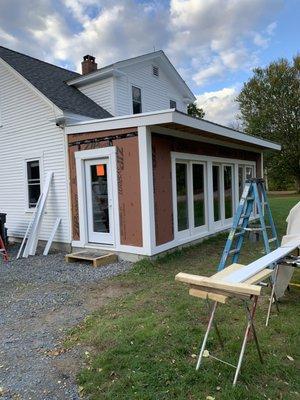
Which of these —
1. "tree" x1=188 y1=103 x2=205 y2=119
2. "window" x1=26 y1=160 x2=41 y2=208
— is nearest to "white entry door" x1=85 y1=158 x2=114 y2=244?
"window" x1=26 y1=160 x2=41 y2=208

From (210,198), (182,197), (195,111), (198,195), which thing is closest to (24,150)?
(182,197)

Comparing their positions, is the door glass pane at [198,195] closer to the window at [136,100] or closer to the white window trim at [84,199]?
the white window trim at [84,199]

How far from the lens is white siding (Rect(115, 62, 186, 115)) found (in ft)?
39.6

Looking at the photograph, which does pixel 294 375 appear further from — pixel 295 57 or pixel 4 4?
pixel 295 57

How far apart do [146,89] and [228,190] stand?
5.62 metres

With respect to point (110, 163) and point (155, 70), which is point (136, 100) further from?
point (110, 163)

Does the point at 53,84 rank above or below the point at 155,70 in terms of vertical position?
below

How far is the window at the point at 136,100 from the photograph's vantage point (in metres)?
12.8

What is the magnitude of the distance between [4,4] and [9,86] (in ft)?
7.20

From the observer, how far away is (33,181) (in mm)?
9531

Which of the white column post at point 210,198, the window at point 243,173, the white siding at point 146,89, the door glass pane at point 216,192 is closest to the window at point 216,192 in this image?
the door glass pane at point 216,192

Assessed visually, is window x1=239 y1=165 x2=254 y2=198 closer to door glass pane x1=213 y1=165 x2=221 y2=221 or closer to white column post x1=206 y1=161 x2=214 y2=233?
door glass pane x1=213 y1=165 x2=221 y2=221

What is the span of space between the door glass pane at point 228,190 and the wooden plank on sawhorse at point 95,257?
4604 millimetres

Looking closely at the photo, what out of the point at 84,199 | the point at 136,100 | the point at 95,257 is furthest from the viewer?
the point at 136,100
